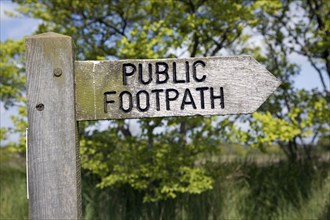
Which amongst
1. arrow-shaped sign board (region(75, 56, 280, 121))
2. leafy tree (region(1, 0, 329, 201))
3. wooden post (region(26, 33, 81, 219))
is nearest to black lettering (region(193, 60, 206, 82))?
arrow-shaped sign board (region(75, 56, 280, 121))

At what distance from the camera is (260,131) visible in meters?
5.83

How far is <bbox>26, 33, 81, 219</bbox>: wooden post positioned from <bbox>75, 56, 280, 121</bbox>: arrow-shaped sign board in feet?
0.27

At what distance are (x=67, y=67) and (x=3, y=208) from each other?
5294 mm

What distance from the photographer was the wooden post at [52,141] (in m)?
2.20

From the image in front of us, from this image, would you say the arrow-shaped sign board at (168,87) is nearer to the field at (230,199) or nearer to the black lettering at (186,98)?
the black lettering at (186,98)

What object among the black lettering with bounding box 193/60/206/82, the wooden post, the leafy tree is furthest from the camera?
the leafy tree

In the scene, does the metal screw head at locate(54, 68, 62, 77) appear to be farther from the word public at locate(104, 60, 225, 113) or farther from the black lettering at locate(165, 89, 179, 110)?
the black lettering at locate(165, 89, 179, 110)

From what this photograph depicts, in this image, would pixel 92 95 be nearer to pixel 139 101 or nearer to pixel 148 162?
pixel 139 101

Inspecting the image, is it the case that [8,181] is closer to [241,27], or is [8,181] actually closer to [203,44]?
[203,44]

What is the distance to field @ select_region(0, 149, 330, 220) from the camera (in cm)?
654

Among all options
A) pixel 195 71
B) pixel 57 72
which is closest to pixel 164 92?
pixel 195 71

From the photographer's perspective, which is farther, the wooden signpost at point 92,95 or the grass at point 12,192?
the grass at point 12,192

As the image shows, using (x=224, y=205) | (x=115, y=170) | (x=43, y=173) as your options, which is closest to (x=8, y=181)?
(x=115, y=170)

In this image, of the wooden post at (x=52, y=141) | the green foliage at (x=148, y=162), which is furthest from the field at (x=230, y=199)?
the wooden post at (x=52, y=141)
